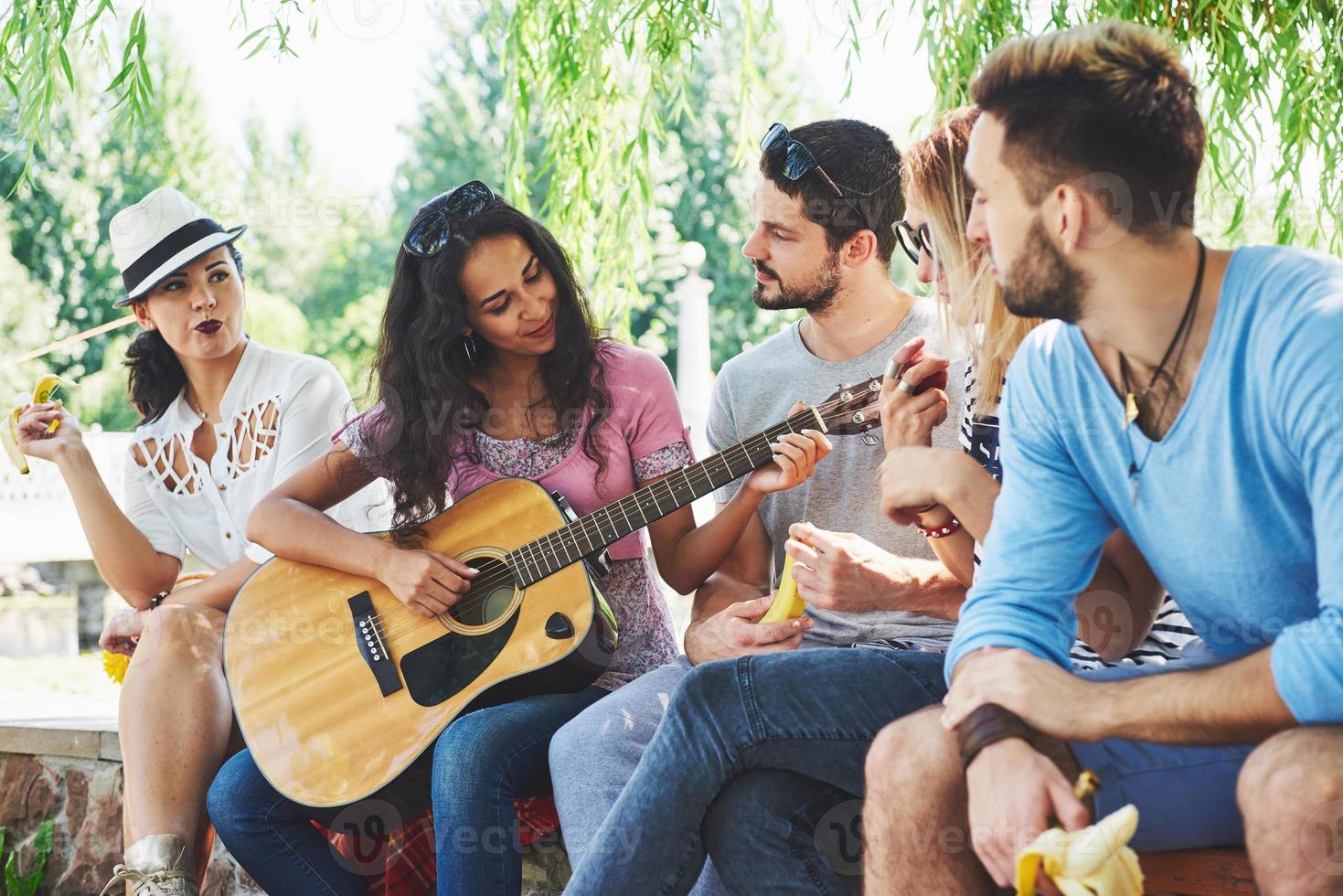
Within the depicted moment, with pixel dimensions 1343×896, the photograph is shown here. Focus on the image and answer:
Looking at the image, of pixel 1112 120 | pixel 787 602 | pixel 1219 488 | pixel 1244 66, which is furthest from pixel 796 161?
pixel 1219 488

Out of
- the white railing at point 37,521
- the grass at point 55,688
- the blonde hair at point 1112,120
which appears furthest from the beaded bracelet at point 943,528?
the white railing at point 37,521

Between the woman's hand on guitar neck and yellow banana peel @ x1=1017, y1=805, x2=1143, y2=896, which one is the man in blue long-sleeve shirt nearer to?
yellow banana peel @ x1=1017, y1=805, x2=1143, y2=896

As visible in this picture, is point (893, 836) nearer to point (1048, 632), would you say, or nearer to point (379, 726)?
point (1048, 632)

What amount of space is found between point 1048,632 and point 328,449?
1.79 meters

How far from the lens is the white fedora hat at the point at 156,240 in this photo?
3035mm

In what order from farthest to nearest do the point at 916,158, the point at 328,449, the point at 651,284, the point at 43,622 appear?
1. the point at 651,284
2. the point at 43,622
3. the point at 328,449
4. the point at 916,158

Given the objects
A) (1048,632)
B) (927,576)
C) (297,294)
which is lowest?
(297,294)

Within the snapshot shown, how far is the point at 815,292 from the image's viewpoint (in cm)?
263

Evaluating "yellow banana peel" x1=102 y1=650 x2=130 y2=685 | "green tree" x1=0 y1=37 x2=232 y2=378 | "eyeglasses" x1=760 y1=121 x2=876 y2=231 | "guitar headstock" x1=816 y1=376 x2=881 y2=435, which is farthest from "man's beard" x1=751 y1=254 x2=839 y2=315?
"green tree" x1=0 y1=37 x2=232 y2=378

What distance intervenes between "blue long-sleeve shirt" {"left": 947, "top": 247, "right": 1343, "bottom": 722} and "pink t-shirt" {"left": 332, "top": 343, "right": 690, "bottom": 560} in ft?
3.31

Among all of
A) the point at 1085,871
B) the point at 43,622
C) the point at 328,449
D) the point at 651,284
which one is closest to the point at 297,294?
the point at 651,284

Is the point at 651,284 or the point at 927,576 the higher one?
the point at 927,576

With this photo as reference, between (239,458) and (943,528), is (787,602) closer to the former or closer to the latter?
(943,528)

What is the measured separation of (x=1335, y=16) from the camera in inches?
108
